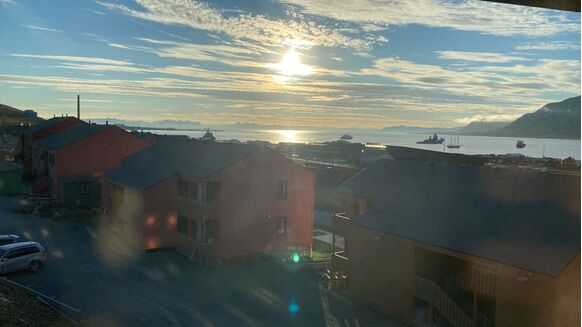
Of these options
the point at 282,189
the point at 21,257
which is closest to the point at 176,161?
the point at 282,189

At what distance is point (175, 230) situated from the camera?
1254 inches

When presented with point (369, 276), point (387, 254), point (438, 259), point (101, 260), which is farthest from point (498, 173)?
point (101, 260)

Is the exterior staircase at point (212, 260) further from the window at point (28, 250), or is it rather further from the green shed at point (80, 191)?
the green shed at point (80, 191)

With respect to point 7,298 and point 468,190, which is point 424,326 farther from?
point 7,298

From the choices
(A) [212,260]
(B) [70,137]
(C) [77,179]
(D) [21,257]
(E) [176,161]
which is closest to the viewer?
(D) [21,257]

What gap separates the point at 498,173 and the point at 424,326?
7437 mm

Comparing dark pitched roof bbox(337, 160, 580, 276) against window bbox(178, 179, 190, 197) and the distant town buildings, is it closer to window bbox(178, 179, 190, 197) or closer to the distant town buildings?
window bbox(178, 179, 190, 197)

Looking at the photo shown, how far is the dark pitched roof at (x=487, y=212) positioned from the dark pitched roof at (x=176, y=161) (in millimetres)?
10776

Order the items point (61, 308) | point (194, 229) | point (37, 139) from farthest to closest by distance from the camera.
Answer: point (37, 139), point (194, 229), point (61, 308)

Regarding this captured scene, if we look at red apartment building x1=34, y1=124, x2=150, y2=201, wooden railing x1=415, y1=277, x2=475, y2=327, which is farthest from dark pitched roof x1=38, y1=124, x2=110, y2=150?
wooden railing x1=415, y1=277, x2=475, y2=327

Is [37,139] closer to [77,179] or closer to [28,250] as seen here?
[77,179]

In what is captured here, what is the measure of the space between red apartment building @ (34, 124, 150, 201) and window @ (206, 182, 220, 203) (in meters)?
21.8

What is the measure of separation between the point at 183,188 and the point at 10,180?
3107 centimetres

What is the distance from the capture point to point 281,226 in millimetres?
32250
